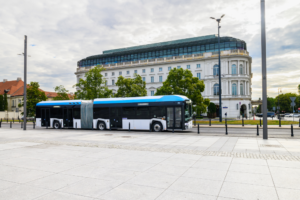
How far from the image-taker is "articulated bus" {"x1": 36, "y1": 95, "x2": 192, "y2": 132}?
20125 mm

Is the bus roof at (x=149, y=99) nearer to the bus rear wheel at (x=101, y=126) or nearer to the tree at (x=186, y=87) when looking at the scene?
the bus rear wheel at (x=101, y=126)

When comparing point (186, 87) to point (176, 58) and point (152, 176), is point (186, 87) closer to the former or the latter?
point (176, 58)

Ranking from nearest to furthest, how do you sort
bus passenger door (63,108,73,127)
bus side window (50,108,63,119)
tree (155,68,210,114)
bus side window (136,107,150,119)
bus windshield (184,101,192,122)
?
bus windshield (184,101,192,122) < bus side window (136,107,150,119) < bus passenger door (63,108,73,127) < bus side window (50,108,63,119) < tree (155,68,210,114)

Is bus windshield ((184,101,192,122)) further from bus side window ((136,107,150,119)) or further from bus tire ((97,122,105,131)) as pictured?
bus tire ((97,122,105,131))

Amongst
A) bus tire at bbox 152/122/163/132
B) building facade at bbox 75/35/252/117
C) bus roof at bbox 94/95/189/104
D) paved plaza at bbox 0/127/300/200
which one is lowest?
paved plaza at bbox 0/127/300/200

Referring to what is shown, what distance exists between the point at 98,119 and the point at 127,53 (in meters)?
57.7

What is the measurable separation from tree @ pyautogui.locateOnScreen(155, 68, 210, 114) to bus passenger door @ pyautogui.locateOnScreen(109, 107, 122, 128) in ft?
74.8

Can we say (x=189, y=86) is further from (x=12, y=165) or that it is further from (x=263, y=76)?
(x=12, y=165)

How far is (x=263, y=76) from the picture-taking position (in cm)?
1380

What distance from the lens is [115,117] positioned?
22.6 m

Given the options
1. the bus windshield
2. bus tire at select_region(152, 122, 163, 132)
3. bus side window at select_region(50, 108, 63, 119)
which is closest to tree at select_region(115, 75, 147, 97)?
bus side window at select_region(50, 108, 63, 119)

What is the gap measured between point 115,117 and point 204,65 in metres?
46.0

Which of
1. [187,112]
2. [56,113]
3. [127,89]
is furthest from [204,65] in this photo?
[56,113]

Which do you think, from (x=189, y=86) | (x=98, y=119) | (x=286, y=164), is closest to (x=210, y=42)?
(x=189, y=86)
